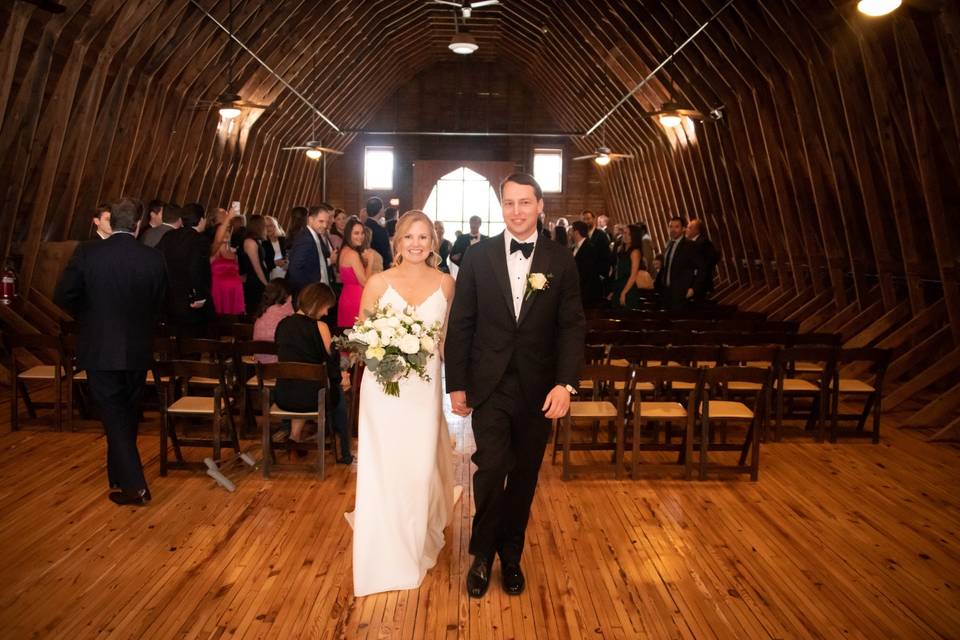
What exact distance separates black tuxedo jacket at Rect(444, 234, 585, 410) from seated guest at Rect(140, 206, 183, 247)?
14.6ft

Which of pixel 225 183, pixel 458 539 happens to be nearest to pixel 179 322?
pixel 458 539

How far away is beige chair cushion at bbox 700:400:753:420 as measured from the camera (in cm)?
588

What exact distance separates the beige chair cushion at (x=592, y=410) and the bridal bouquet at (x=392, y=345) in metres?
2.06

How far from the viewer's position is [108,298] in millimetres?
4859

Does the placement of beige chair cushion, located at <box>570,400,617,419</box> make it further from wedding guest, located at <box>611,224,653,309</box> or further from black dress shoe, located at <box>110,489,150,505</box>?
wedding guest, located at <box>611,224,653,309</box>

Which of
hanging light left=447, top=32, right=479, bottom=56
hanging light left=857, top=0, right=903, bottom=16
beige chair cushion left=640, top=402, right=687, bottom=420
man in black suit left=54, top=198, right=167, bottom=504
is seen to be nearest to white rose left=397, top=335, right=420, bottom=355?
man in black suit left=54, top=198, right=167, bottom=504

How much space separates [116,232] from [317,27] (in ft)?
36.1

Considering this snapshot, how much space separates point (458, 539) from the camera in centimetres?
466

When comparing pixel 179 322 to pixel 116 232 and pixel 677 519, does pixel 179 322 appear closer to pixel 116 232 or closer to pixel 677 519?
pixel 116 232

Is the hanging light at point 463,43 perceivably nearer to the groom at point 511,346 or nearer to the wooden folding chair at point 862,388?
the wooden folding chair at point 862,388

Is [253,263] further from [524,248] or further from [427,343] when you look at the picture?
[524,248]

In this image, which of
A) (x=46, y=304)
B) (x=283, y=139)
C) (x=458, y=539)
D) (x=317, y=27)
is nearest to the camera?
(x=458, y=539)

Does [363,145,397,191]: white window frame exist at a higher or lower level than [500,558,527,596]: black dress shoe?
higher

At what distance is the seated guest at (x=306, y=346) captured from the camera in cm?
571
